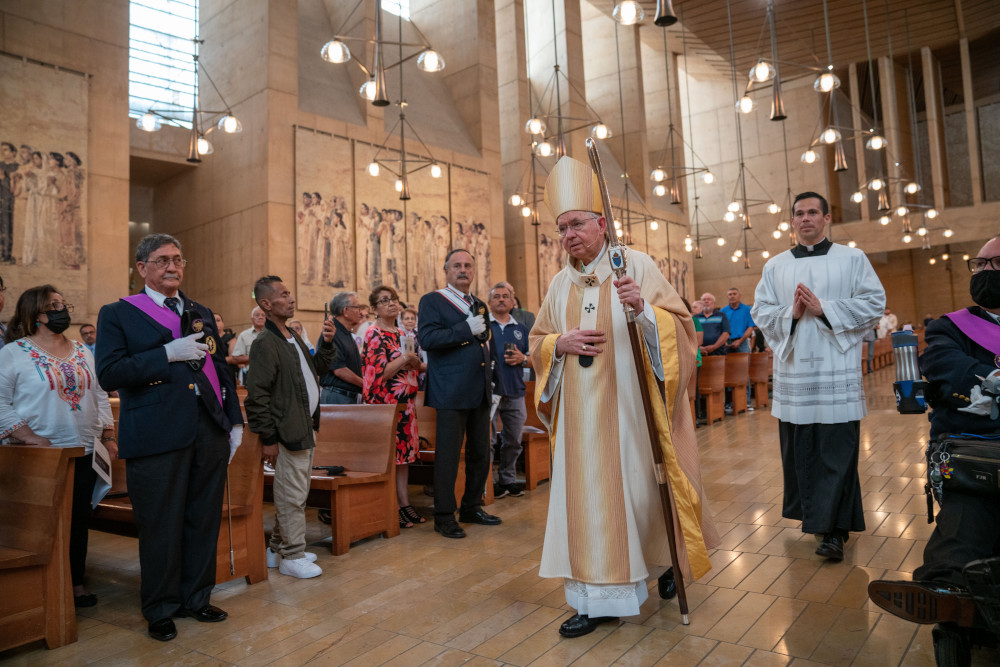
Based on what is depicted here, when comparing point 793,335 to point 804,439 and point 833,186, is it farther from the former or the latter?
point 833,186

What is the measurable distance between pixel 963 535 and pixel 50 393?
3.93 metres

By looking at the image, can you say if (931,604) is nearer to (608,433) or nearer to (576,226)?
(608,433)

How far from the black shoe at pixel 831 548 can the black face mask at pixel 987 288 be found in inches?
60.0

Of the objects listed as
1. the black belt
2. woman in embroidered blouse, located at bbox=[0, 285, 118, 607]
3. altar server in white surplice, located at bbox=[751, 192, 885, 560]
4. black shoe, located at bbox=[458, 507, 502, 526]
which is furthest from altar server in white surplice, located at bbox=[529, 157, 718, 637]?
the black belt

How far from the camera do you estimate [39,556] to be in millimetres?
2838

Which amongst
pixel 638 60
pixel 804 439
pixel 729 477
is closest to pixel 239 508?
pixel 804 439

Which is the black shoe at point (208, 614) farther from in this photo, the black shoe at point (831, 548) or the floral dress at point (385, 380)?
the black shoe at point (831, 548)

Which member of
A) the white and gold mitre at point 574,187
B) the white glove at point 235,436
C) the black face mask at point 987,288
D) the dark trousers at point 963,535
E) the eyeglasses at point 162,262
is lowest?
the dark trousers at point 963,535

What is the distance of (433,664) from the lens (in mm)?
2520

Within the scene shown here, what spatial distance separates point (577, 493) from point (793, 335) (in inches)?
71.2

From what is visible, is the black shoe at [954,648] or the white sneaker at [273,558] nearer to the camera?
the black shoe at [954,648]

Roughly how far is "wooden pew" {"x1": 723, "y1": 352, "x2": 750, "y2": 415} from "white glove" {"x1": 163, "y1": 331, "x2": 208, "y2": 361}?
7.88 m

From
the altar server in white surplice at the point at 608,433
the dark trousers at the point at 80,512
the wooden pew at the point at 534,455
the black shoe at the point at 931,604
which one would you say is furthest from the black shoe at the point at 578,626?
the wooden pew at the point at 534,455

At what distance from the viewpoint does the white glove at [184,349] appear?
117 inches
